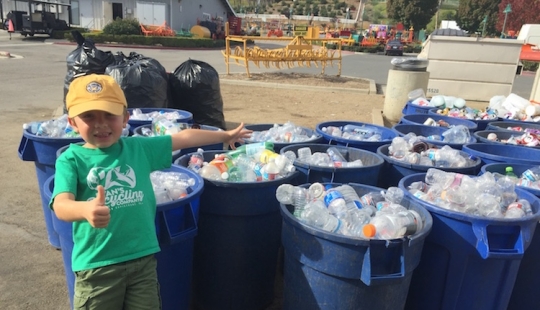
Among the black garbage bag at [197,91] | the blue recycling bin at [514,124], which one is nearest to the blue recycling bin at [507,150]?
the blue recycling bin at [514,124]

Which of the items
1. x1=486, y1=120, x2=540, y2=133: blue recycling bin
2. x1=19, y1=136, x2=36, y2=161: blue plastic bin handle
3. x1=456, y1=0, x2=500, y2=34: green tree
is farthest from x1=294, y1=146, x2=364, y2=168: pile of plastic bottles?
x1=456, y1=0, x2=500, y2=34: green tree

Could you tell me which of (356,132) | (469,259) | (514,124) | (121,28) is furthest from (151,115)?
(121,28)

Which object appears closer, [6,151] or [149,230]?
[149,230]

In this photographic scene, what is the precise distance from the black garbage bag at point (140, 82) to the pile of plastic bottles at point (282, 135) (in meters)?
1.87

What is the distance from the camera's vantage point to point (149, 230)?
1996 millimetres

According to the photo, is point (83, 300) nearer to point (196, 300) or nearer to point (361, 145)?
point (196, 300)

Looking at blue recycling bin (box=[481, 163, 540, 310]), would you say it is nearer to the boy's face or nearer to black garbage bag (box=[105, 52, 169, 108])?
the boy's face

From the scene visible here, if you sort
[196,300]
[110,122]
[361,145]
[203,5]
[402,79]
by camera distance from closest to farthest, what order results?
1. [110,122]
2. [196,300]
3. [361,145]
4. [402,79]
5. [203,5]

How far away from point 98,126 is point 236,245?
115 cm

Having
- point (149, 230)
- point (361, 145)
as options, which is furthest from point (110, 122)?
point (361, 145)

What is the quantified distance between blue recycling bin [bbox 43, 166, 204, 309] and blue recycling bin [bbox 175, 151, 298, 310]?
0.20 metres

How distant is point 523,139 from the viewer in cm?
403

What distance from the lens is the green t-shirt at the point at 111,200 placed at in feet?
6.08

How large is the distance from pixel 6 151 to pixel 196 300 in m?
3.99
